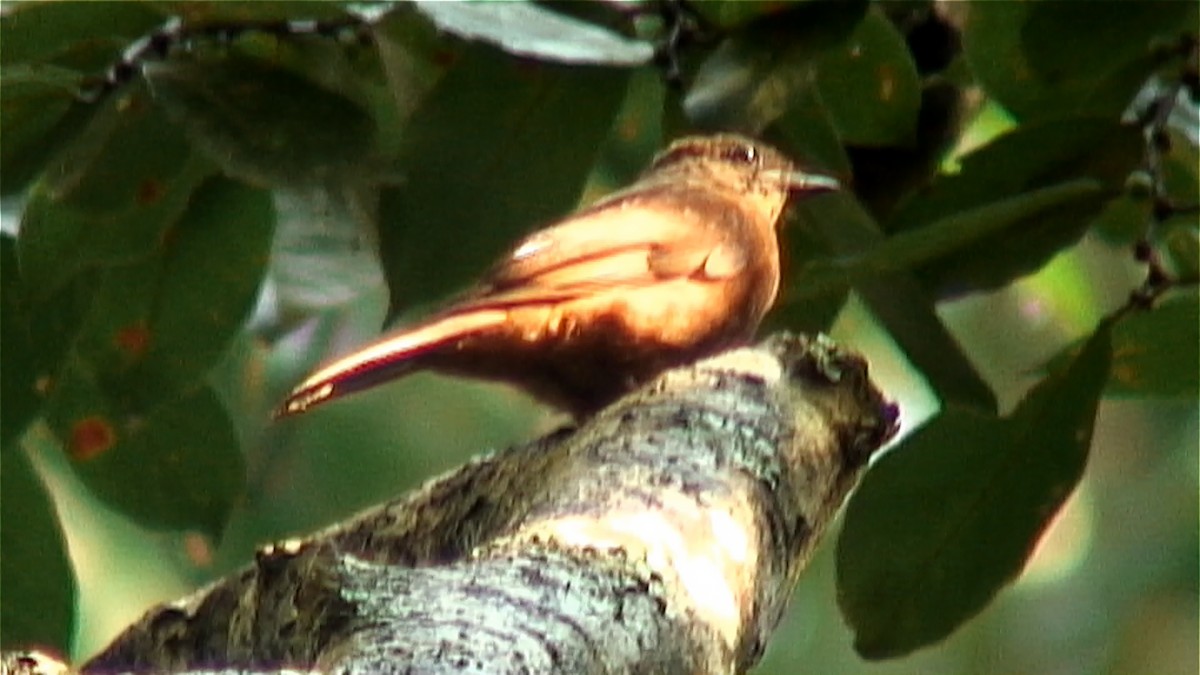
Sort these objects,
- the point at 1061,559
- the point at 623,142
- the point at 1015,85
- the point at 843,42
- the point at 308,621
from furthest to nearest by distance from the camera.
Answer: the point at 1061,559 < the point at 623,142 < the point at 1015,85 < the point at 843,42 < the point at 308,621

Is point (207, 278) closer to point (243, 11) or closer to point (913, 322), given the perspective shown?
point (243, 11)

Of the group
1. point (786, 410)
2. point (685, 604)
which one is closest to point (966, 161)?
point (786, 410)

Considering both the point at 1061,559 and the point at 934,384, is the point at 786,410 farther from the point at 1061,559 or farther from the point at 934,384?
the point at 1061,559

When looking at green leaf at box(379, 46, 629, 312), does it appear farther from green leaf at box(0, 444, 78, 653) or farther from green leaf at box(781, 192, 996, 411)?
green leaf at box(0, 444, 78, 653)

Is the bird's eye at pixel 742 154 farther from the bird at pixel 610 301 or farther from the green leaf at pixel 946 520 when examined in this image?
the green leaf at pixel 946 520

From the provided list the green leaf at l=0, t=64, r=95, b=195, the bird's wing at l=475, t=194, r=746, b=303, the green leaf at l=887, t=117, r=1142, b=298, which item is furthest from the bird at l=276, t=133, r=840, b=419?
the green leaf at l=0, t=64, r=95, b=195

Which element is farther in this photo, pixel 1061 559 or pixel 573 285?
pixel 1061 559

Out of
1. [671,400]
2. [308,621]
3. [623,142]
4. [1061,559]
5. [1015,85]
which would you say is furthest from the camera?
[1061,559]

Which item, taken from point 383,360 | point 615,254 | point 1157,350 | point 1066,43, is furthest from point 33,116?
point 1157,350
